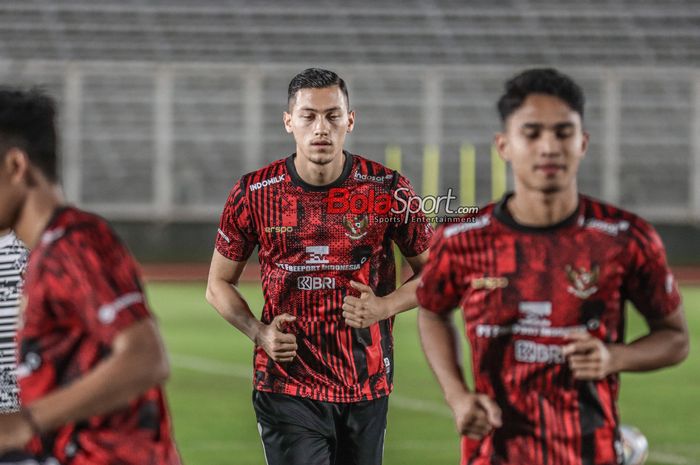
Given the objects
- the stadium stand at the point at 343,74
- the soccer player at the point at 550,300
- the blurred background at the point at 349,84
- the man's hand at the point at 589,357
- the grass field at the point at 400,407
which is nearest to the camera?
the man's hand at the point at 589,357

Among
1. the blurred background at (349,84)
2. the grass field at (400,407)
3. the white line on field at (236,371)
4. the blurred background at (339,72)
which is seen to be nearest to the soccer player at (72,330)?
the grass field at (400,407)

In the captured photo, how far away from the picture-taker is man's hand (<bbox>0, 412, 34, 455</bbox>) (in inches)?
104

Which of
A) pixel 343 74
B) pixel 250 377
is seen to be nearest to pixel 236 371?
pixel 250 377

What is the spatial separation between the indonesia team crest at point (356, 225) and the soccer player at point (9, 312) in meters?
1.58

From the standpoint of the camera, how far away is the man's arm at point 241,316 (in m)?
5.04

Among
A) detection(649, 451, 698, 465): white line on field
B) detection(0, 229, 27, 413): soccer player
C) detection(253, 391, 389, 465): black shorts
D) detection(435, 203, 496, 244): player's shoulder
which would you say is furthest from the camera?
detection(649, 451, 698, 465): white line on field

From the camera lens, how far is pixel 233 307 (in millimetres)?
5297

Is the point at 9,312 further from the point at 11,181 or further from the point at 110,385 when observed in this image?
the point at 110,385

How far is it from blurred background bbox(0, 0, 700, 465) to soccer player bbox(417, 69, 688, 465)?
22581 millimetres

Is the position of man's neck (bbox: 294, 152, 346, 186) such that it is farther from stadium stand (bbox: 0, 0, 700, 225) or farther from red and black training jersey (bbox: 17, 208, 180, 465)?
stadium stand (bbox: 0, 0, 700, 225)

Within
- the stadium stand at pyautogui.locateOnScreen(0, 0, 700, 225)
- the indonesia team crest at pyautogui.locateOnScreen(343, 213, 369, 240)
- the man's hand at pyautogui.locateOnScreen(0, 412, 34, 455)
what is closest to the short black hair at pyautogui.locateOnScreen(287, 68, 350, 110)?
the indonesia team crest at pyautogui.locateOnScreen(343, 213, 369, 240)

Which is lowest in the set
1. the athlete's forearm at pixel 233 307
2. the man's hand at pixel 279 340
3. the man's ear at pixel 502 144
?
the man's hand at pixel 279 340

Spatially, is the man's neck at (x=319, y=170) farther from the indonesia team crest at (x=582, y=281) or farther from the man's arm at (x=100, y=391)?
the man's arm at (x=100, y=391)

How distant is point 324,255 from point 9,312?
1.56 meters
